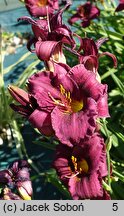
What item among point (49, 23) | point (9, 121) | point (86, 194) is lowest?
point (86, 194)

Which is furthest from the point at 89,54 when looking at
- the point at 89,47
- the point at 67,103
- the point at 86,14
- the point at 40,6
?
the point at 86,14

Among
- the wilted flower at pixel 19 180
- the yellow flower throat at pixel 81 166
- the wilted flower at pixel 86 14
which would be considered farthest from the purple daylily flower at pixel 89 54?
the wilted flower at pixel 86 14

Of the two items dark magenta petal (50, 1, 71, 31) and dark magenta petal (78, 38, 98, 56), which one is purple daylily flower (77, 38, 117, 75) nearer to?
dark magenta petal (78, 38, 98, 56)

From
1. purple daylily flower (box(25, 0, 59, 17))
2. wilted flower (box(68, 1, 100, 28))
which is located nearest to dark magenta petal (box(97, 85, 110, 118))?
purple daylily flower (box(25, 0, 59, 17))

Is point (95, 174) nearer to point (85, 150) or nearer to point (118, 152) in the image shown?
point (85, 150)

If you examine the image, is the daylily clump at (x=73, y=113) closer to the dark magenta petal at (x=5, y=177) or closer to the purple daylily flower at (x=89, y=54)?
the purple daylily flower at (x=89, y=54)

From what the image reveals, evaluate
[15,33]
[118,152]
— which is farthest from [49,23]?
[15,33]

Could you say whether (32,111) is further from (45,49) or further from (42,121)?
(45,49)
